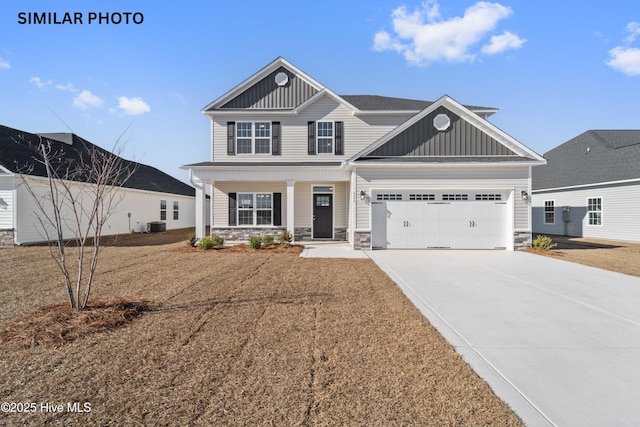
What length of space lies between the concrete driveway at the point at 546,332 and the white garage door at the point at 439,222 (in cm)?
383

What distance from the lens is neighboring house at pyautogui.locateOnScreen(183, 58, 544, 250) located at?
12.4 m

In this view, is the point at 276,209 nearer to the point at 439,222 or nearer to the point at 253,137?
the point at 253,137

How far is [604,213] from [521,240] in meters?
8.79

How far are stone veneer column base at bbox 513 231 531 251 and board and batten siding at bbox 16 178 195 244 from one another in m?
14.7

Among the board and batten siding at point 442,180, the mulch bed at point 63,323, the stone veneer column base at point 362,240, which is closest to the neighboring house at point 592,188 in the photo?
the board and batten siding at point 442,180

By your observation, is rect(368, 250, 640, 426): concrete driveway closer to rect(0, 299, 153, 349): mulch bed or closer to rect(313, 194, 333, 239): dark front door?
rect(0, 299, 153, 349): mulch bed

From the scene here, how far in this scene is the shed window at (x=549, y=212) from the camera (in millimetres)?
20688

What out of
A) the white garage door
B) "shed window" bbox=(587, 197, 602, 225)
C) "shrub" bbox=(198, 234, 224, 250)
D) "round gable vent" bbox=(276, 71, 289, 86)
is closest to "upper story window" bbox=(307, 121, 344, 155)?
"round gable vent" bbox=(276, 71, 289, 86)

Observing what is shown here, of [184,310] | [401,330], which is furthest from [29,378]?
[401,330]

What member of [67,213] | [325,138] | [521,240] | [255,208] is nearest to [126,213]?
[67,213]

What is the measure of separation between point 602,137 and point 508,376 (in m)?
24.4

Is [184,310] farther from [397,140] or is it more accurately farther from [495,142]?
[495,142]

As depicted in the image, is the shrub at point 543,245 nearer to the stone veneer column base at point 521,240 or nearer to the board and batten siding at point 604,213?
the stone veneer column base at point 521,240

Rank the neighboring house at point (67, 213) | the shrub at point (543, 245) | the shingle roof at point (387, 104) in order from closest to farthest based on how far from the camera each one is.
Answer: the shrub at point (543, 245), the neighboring house at point (67, 213), the shingle roof at point (387, 104)
